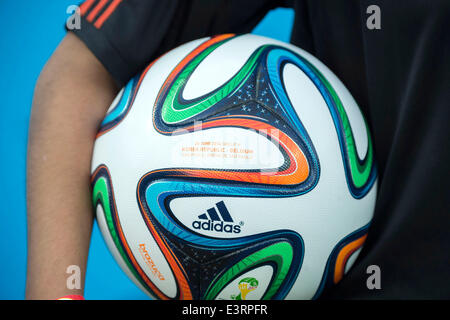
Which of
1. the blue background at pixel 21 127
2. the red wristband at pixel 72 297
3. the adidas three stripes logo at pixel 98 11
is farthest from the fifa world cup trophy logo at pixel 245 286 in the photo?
the blue background at pixel 21 127

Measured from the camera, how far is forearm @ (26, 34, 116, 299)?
645 millimetres

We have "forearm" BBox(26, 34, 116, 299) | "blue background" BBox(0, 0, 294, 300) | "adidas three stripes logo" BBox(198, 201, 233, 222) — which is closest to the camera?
"adidas three stripes logo" BBox(198, 201, 233, 222)

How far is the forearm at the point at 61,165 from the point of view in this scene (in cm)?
65

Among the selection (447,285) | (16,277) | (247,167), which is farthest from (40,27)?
(447,285)

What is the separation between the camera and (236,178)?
538 millimetres

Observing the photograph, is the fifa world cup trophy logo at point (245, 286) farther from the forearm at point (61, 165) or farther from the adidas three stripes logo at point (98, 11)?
the adidas three stripes logo at point (98, 11)

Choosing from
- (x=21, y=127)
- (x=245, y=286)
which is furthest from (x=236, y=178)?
(x=21, y=127)

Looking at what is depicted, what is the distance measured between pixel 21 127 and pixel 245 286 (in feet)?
4.27

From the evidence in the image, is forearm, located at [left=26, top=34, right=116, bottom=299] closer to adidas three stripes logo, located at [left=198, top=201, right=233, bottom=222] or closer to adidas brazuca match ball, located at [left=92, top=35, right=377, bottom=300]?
adidas brazuca match ball, located at [left=92, top=35, right=377, bottom=300]

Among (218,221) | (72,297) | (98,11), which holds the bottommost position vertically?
(72,297)

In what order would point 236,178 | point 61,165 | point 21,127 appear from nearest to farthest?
point 236,178 < point 61,165 < point 21,127

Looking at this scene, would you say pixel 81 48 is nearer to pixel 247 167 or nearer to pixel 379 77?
pixel 247 167

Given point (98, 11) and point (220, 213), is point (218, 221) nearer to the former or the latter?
point (220, 213)

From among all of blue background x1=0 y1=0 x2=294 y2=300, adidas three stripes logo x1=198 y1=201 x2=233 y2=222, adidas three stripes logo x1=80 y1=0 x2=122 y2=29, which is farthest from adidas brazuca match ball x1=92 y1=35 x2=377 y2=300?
blue background x1=0 y1=0 x2=294 y2=300
